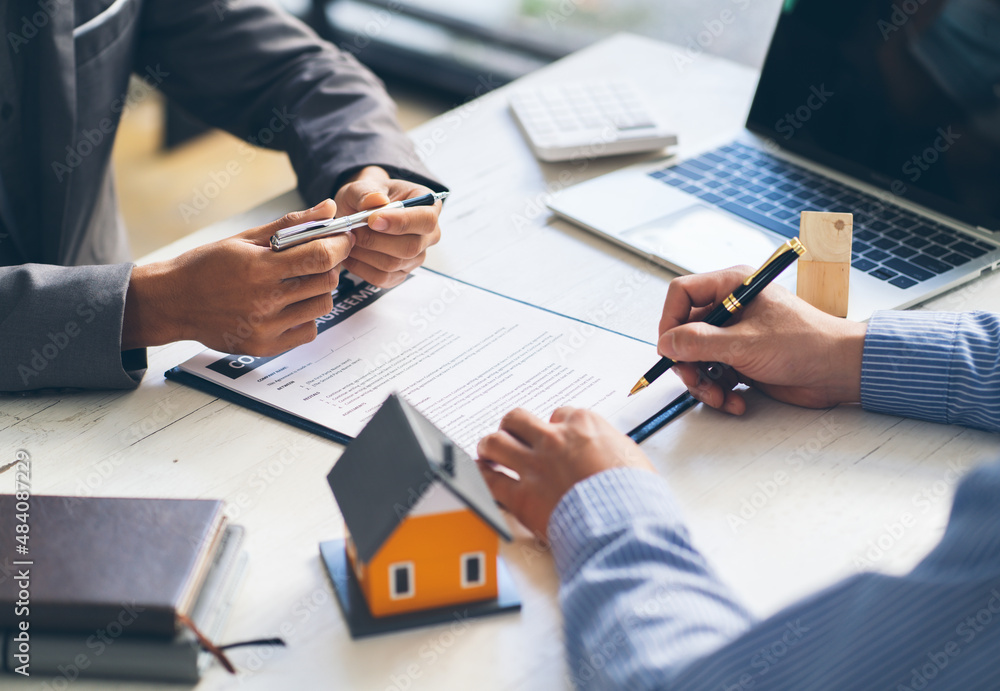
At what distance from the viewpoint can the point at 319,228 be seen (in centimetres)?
94

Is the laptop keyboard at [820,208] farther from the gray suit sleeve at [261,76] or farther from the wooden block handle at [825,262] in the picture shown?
the gray suit sleeve at [261,76]

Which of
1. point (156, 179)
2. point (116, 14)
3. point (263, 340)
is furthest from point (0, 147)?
point (156, 179)

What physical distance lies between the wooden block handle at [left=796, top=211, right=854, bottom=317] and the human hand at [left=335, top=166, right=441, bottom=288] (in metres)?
0.44

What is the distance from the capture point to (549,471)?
2.34 feet

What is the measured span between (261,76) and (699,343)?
89 cm

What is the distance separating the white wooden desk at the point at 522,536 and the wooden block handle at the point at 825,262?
0.15 meters

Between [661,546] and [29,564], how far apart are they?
0.46 m

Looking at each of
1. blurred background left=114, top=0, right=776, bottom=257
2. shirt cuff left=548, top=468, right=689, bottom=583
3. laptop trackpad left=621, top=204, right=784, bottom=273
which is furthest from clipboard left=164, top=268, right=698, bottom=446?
blurred background left=114, top=0, right=776, bottom=257

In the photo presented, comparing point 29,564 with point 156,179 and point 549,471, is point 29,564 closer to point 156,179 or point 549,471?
point 549,471

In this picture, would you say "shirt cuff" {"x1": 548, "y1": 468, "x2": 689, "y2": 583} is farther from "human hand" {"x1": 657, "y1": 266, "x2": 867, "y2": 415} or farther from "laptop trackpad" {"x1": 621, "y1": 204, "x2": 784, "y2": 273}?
"laptop trackpad" {"x1": 621, "y1": 204, "x2": 784, "y2": 273}

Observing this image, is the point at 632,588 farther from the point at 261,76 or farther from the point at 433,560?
the point at 261,76

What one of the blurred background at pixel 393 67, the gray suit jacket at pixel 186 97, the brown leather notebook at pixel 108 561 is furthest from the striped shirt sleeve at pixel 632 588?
the blurred background at pixel 393 67

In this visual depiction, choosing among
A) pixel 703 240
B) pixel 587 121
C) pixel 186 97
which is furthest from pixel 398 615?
pixel 186 97

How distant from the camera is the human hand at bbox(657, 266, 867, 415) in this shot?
850 mm
